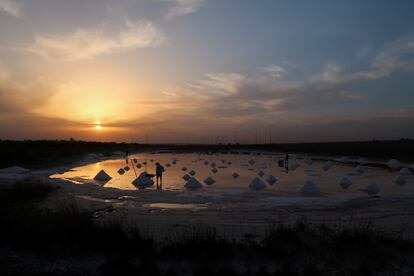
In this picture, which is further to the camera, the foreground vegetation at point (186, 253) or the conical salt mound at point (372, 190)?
the conical salt mound at point (372, 190)

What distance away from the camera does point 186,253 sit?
6.32m

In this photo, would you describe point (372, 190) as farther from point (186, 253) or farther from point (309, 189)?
point (186, 253)

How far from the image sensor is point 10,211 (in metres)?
8.44

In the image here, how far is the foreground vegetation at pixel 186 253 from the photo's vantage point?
5812 millimetres

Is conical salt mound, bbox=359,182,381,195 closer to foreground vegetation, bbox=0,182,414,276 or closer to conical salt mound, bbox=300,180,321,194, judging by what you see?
conical salt mound, bbox=300,180,321,194

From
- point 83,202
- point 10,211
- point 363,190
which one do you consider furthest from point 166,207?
point 363,190

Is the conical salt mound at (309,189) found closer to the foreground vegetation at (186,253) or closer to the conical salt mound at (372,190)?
the conical salt mound at (372,190)

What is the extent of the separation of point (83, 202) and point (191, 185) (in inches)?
236

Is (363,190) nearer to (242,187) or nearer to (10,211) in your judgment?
(242,187)

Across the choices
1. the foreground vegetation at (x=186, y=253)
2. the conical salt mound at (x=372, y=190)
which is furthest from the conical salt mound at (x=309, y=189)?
the foreground vegetation at (x=186, y=253)

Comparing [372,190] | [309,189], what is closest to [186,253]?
[309,189]

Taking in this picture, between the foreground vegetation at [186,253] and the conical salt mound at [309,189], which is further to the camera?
the conical salt mound at [309,189]

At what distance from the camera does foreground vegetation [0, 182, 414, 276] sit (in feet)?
19.1

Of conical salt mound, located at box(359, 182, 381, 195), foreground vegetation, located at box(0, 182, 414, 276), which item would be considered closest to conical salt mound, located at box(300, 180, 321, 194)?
conical salt mound, located at box(359, 182, 381, 195)
